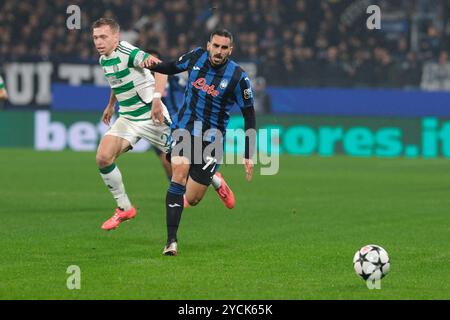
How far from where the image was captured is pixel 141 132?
12.1 meters

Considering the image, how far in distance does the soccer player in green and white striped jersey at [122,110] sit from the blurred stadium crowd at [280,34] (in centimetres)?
1426

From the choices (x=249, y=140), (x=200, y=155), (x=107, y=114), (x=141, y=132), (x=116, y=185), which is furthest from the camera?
(x=107, y=114)

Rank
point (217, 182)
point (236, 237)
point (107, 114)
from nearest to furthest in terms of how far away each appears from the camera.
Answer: point (236, 237) < point (107, 114) < point (217, 182)

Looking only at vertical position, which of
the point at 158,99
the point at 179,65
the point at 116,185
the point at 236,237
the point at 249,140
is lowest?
the point at 236,237

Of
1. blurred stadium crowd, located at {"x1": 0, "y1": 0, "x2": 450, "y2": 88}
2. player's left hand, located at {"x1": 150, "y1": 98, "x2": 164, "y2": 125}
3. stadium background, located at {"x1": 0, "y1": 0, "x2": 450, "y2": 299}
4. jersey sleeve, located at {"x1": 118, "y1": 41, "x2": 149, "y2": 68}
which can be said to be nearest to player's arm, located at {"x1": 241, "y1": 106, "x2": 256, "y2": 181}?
player's left hand, located at {"x1": 150, "y1": 98, "x2": 164, "y2": 125}

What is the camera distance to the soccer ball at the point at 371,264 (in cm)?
819

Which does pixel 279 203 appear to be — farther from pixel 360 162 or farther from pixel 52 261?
pixel 360 162

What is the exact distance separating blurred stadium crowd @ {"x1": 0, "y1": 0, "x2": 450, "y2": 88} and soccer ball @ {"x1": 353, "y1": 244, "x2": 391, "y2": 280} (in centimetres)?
1760

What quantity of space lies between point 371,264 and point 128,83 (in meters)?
4.83

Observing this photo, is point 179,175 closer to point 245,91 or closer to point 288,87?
point 245,91

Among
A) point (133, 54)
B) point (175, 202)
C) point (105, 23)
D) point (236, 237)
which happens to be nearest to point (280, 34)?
point (133, 54)
